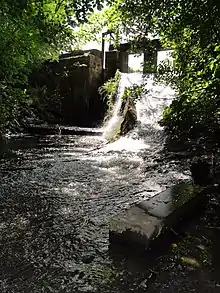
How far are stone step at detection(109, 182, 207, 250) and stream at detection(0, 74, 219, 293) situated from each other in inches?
5.9

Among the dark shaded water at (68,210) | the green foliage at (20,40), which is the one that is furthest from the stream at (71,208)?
the green foliage at (20,40)

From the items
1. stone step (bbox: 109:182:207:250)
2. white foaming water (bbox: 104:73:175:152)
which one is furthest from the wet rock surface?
stone step (bbox: 109:182:207:250)

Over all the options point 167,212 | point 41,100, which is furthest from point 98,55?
point 167,212

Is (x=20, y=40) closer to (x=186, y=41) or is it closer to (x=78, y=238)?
(x=186, y=41)

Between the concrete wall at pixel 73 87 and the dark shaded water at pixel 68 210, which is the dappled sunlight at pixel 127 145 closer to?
the dark shaded water at pixel 68 210

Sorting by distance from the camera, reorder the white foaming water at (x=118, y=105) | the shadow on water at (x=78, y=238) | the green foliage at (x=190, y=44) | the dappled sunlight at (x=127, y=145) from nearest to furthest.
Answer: the shadow on water at (x=78, y=238) < the green foliage at (x=190, y=44) < the dappled sunlight at (x=127, y=145) < the white foaming water at (x=118, y=105)

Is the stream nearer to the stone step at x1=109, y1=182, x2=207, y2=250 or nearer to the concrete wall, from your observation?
the stone step at x1=109, y1=182, x2=207, y2=250

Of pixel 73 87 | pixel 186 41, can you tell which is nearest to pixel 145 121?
pixel 186 41

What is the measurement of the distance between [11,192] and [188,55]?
10.3ft

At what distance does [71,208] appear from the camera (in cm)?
316

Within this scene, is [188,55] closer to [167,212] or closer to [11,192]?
[167,212]

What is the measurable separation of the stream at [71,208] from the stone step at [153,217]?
0.15 metres

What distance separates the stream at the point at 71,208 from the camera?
1.93 m

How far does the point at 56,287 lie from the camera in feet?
5.98
